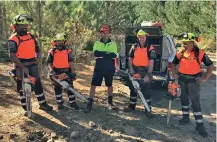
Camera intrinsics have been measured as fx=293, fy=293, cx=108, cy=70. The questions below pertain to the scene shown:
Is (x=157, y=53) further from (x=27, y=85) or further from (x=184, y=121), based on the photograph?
(x=27, y=85)

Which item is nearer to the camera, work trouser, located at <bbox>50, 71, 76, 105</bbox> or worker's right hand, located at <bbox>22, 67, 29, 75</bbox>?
Answer: worker's right hand, located at <bbox>22, 67, 29, 75</bbox>

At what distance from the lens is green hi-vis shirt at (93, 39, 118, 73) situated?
6.54m

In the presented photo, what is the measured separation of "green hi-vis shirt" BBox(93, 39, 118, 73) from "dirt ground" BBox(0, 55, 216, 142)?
3.55 ft

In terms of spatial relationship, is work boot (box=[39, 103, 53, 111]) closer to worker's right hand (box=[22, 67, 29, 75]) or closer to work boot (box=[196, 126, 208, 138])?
worker's right hand (box=[22, 67, 29, 75])

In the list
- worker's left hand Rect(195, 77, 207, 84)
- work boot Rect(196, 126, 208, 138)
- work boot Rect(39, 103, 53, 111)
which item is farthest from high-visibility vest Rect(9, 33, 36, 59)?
work boot Rect(196, 126, 208, 138)

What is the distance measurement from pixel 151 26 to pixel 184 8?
1003 centimetres

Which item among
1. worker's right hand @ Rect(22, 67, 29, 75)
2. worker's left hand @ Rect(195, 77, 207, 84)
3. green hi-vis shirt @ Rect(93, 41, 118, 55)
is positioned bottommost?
worker's left hand @ Rect(195, 77, 207, 84)

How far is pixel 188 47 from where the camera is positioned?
5934 millimetres

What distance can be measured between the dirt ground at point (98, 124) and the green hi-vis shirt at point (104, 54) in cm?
108

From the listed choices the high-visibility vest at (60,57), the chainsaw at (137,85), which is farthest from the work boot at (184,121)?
the high-visibility vest at (60,57)

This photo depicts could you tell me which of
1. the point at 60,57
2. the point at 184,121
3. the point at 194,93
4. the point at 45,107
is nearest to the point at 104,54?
the point at 60,57

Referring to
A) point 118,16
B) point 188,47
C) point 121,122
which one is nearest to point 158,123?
point 121,122

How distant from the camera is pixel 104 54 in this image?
655 cm

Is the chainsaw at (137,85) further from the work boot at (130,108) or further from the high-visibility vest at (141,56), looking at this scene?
the work boot at (130,108)
